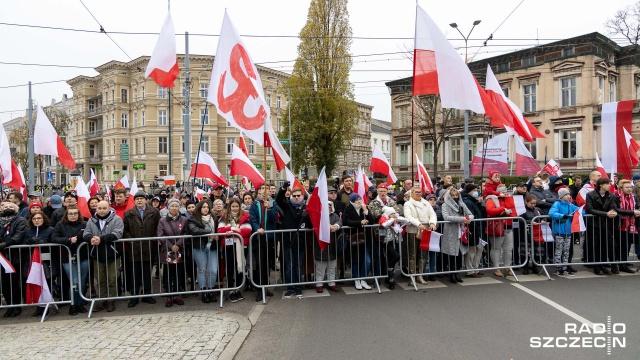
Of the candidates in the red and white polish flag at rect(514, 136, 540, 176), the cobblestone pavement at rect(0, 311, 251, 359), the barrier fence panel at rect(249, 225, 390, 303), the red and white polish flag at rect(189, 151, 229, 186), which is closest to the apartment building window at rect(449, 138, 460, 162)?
the red and white polish flag at rect(514, 136, 540, 176)

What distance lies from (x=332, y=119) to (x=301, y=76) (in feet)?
15.7

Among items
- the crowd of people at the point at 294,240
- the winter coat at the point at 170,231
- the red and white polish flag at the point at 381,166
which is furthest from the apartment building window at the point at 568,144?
the winter coat at the point at 170,231


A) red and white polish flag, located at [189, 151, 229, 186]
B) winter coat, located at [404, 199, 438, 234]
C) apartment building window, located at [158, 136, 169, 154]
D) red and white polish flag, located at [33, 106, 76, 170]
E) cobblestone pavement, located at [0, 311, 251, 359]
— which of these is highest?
apartment building window, located at [158, 136, 169, 154]

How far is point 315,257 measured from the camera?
729 cm

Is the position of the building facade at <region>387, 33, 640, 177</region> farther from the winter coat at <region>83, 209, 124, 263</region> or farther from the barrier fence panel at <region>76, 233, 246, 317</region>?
the winter coat at <region>83, 209, 124, 263</region>

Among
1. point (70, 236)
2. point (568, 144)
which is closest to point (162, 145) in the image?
point (568, 144)

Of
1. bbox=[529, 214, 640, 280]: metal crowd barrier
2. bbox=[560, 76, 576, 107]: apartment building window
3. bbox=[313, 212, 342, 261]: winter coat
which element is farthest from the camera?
bbox=[560, 76, 576, 107]: apartment building window

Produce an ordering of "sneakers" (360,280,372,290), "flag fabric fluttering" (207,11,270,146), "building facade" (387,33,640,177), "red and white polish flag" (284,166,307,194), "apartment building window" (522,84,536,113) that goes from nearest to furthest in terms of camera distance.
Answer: "flag fabric fluttering" (207,11,270,146), "sneakers" (360,280,372,290), "red and white polish flag" (284,166,307,194), "building facade" (387,33,640,177), "apartment building window" (522,84,536,113)

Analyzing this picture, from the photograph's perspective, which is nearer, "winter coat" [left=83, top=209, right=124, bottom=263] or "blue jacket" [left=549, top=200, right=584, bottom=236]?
"winter coat" [left=83, top=209, right=124, bottom=263]

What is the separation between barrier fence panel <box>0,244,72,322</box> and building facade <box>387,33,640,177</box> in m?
29.0

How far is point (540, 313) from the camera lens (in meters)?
5.87

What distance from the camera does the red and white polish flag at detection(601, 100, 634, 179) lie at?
9516 millimetres

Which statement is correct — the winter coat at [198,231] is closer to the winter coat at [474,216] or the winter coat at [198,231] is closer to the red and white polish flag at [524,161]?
the winter coat at [474,216]

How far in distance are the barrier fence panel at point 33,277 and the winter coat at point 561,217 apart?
319 inches
